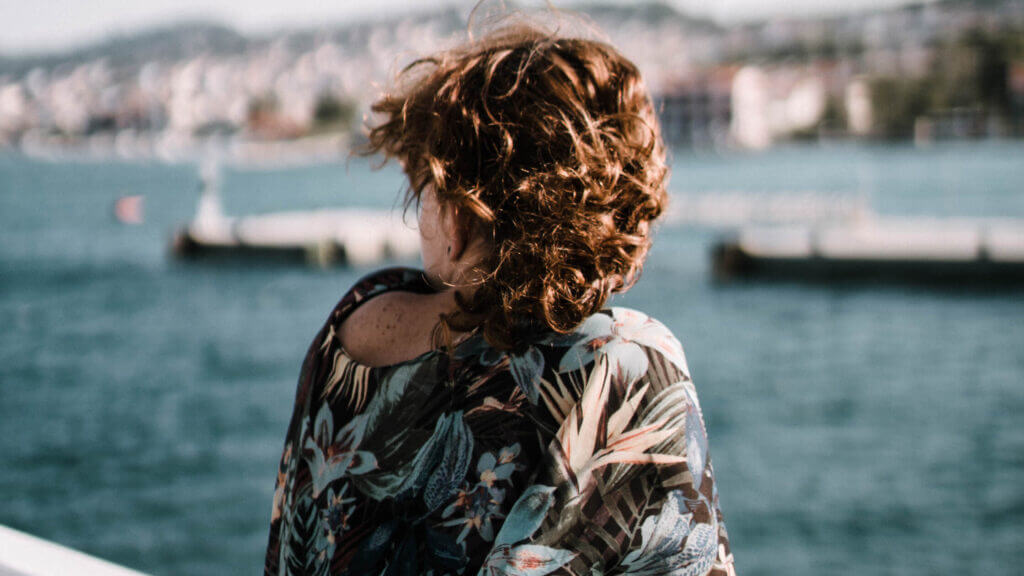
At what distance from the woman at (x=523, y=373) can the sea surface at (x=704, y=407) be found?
0.18m

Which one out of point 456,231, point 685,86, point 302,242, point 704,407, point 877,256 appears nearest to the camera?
point 456,231

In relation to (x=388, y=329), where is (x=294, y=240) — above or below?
below

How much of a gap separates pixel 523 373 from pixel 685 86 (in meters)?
121

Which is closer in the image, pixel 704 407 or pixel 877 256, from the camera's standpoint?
pixel 704 407

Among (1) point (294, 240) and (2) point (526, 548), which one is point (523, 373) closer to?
(2) point (526, 548)

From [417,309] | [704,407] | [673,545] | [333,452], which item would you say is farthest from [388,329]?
[704,407]

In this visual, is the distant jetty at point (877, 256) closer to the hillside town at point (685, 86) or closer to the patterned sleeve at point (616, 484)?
the patterned sleeve at point (616, 484)

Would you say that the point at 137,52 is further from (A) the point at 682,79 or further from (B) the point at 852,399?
(B) the point at 852,399

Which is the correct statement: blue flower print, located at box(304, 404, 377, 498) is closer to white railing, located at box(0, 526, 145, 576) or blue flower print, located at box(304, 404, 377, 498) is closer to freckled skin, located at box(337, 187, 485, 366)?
freckled skin, located at box(337, 187, 485, 366)

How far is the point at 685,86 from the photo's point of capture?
118 meters

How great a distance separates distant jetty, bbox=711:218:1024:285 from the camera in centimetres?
1844

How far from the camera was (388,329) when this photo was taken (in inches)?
42.0

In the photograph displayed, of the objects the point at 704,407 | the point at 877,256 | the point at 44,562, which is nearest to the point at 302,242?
the point at 877,256

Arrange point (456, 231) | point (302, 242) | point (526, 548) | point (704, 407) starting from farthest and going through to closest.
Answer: point (302, 242) → point (704, 407) → point (456, 231) → point (526, 548)
